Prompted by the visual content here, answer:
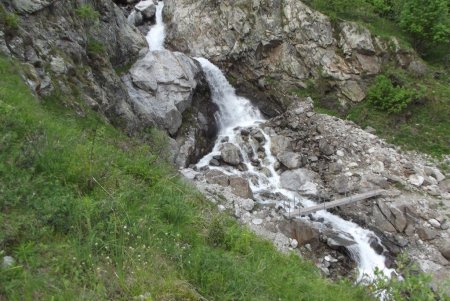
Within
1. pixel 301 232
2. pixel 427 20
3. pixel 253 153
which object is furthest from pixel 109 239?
pixel 427 20

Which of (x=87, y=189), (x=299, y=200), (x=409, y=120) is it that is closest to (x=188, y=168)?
(x=299, y=200)

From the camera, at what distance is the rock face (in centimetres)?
2234

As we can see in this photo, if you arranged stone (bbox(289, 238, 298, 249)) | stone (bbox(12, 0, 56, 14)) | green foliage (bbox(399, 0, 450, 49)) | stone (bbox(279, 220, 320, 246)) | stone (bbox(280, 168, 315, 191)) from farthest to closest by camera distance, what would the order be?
green foliage (bbox(399, 0, 450, 49)) → stone (bbox(280, 168, 315, 191)) → stone (bbox(279, 220, 320, 246)) → stone (bbox(289, 238, 298, 249)) → stone (bbox(12, 0, 56, 14))

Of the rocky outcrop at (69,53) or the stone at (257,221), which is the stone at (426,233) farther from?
the rocky outcrop at (69,53)

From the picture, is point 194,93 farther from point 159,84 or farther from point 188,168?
point 188,168

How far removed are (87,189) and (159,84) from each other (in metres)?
13.6

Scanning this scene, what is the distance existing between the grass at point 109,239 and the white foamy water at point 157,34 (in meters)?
18.3

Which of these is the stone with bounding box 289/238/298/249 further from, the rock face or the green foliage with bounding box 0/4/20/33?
the rock face

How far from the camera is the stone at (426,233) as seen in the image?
43.1ft

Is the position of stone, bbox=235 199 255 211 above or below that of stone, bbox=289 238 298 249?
above

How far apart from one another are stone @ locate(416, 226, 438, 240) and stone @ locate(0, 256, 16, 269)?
13.8 metres

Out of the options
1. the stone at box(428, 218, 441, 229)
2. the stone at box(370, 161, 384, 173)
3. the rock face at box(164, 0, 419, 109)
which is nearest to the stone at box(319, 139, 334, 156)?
the stone at box(370, 161, 384, 173)

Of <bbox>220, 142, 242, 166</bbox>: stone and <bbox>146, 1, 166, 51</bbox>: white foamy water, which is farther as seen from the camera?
<bbox>146, 1, 166, 51</bbox>: white foamy water

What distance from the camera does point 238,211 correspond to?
12.8 m
